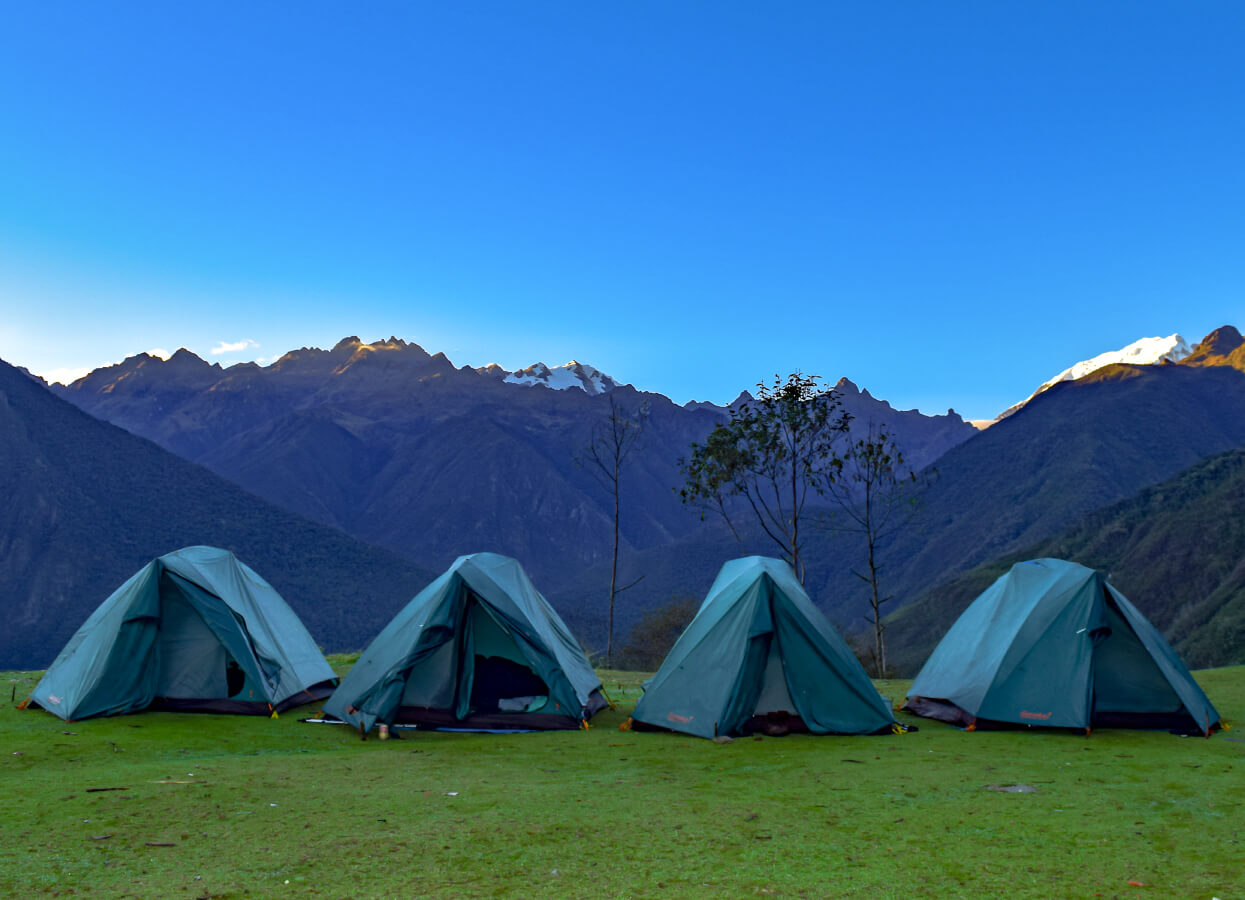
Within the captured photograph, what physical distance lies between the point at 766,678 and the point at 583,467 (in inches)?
2040

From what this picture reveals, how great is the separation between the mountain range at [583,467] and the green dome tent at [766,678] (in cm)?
1880

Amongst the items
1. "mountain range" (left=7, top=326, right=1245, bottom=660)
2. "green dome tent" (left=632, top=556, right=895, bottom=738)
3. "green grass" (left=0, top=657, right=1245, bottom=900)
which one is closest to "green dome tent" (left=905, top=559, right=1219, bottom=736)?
"green grass" (left=0, top=657, right=1245, bottom=900)

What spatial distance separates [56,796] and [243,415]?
16759 centimetres

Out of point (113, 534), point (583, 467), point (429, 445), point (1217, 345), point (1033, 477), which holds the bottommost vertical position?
point (113, 534)

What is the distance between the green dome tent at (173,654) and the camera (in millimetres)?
12633

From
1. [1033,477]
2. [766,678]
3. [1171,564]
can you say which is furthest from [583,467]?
[766,678]

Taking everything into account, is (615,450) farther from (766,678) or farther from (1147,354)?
(1147,354)

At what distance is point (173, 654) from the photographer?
43.2 ft

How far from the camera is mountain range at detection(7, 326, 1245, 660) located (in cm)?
7412

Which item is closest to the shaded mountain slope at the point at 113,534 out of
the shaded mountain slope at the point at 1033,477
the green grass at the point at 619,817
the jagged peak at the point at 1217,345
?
the shaded mountain slope at the point at 1033,477

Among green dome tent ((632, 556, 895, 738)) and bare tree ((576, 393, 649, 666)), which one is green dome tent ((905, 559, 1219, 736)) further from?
bare tree ((576, 393, 649, 666))

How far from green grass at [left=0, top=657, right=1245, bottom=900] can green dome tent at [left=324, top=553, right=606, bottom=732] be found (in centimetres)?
130

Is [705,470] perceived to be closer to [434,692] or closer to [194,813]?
[434,692]

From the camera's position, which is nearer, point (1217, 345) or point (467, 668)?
point (467, 668)
